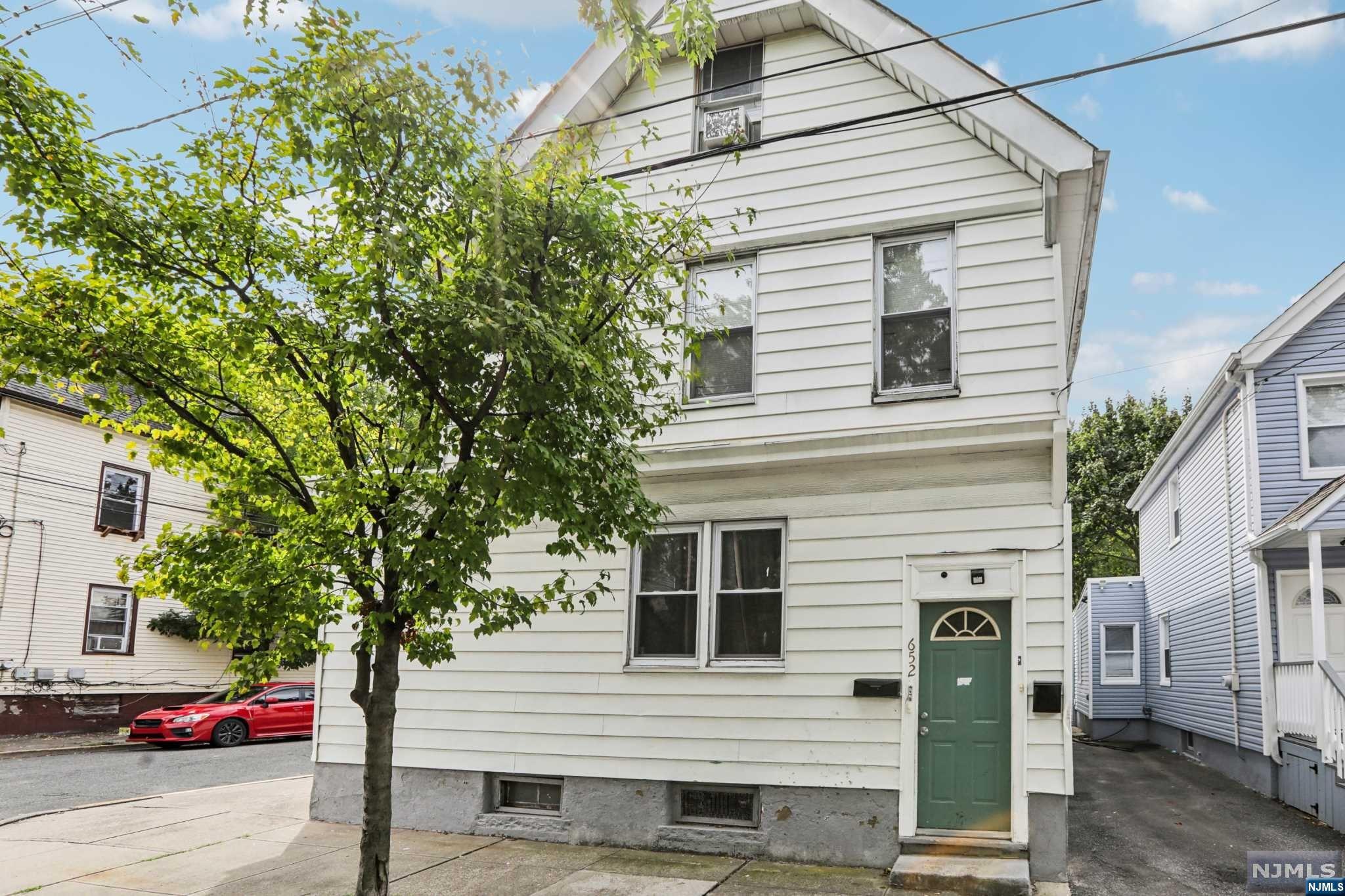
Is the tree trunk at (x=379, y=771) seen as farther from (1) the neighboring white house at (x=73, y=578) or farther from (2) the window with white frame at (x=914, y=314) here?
(1) the neighboring white house at (x=73, y=578)

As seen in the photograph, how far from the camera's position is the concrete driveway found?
315 inches

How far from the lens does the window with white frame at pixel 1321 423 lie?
13.6m

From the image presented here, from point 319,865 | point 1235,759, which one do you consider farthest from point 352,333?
point 1235,759

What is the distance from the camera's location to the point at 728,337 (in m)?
9.56

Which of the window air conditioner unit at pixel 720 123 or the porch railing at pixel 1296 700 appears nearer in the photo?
the window air conditioner unit at pixel 720 123

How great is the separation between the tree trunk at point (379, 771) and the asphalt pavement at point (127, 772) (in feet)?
23.5

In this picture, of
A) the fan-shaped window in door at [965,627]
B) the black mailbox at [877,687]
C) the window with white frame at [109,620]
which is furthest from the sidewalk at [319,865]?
the window with white frame at [109,620]

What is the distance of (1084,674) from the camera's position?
23.8 m

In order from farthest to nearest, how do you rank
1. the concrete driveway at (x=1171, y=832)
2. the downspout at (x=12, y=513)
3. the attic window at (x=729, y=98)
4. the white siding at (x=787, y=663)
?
the downspout at (x=12, y=513) < the attic window at (x=729, y=98) < the white siding at (x=787, y=663) < the concrete driveway at (x=1171, y=832)

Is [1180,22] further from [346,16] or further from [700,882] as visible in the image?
[700,882]

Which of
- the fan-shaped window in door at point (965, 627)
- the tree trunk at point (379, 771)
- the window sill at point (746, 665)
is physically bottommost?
the tree trunk at point (379, 771)

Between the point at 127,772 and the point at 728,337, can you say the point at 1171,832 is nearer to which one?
the point at 728,337

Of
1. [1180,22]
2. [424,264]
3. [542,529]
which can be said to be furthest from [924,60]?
[542,529]

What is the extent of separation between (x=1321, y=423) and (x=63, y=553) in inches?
1005
